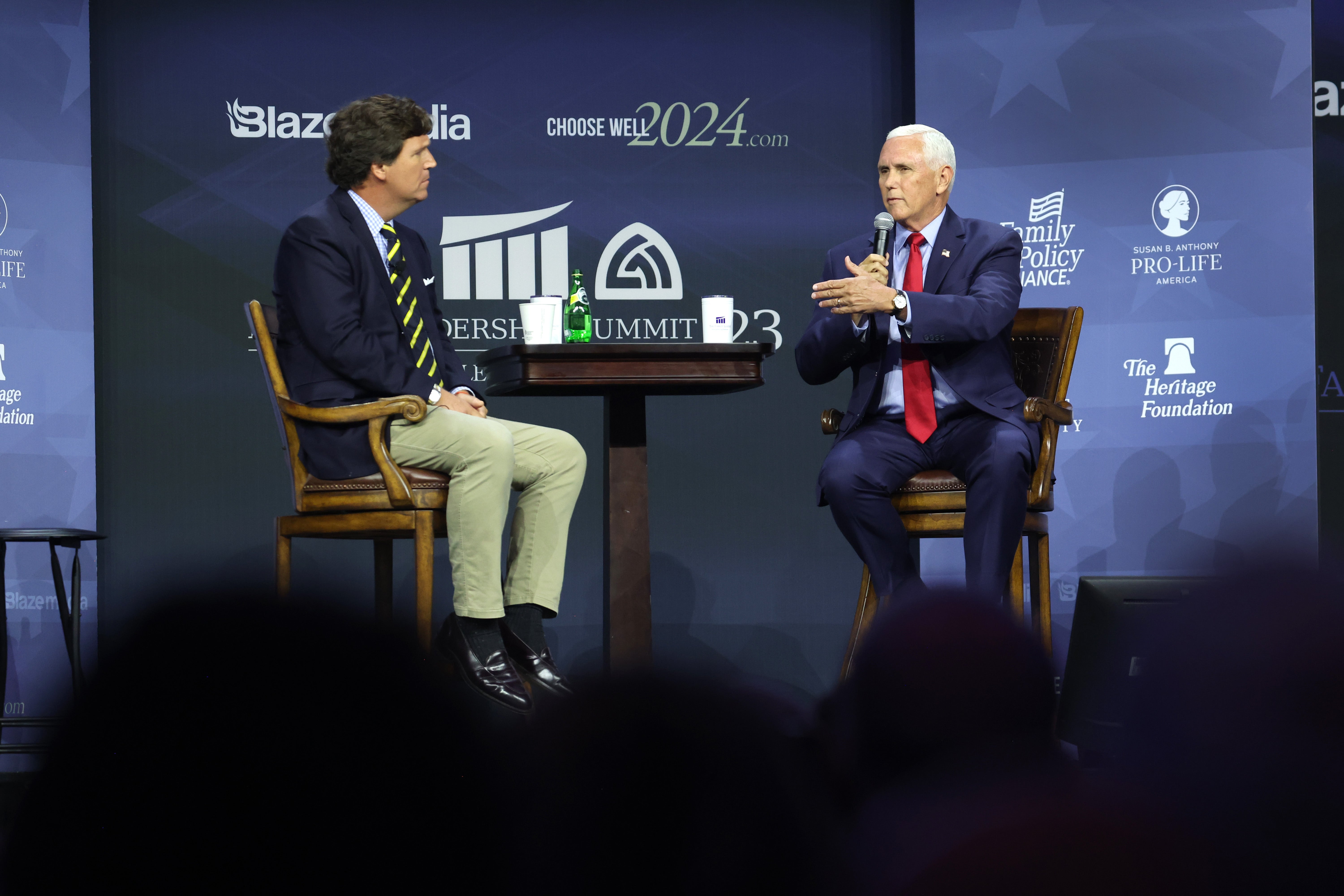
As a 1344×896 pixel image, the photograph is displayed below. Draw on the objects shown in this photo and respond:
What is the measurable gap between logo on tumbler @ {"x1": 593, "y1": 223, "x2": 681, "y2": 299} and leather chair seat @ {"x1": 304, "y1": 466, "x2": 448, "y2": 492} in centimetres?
173

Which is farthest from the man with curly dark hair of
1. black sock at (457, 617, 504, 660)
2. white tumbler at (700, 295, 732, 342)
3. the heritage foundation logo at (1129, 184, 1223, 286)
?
the heritage foundation logo at (1129, 184, 1223, 286)

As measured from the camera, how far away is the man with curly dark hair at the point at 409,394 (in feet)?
7.66

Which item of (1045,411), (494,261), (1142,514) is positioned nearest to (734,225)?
(494,261)

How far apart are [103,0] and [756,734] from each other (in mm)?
4287

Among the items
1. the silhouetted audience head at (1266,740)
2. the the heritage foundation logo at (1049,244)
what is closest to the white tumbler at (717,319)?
the the heritage foundation logo at (1049,244)

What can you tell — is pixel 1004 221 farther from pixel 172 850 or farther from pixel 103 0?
pixel 172 850

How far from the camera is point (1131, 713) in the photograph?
625mm

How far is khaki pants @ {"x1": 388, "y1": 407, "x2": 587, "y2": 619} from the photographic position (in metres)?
2.32

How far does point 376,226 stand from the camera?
262cm

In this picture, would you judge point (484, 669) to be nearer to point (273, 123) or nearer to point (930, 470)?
point (930, 470)

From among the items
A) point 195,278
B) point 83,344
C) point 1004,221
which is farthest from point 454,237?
point 1004,221

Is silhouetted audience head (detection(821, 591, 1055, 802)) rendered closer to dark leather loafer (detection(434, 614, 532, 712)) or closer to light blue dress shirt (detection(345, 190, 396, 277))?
dark leather loafer (detection(434, 614, 532, 712))

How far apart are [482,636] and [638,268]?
2.07 meters

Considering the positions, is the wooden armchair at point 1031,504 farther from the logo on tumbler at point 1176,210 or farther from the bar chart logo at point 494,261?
the bar chart logo at point 494,261
